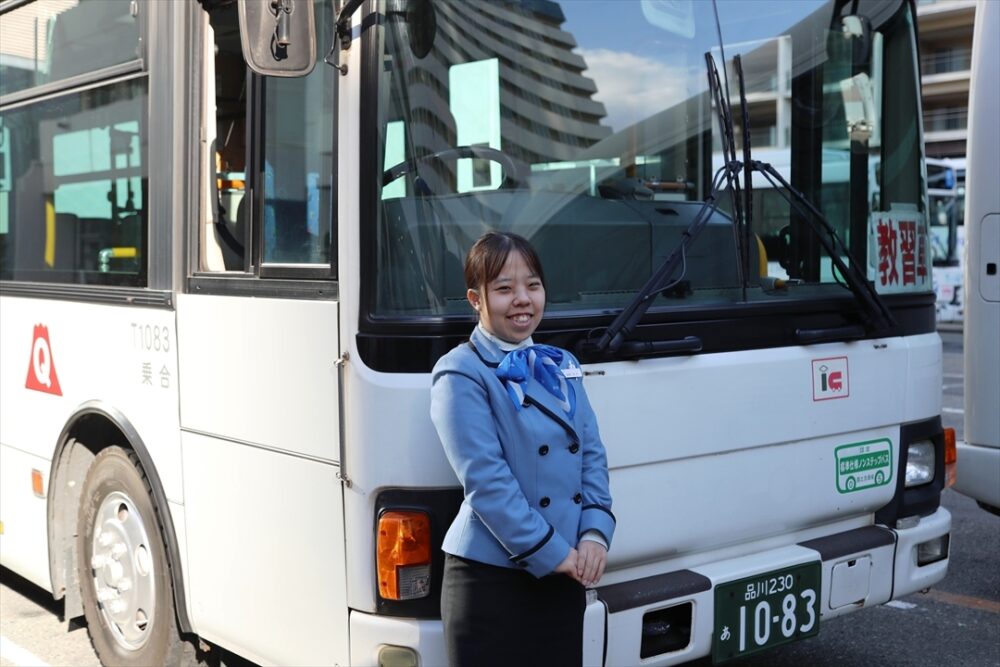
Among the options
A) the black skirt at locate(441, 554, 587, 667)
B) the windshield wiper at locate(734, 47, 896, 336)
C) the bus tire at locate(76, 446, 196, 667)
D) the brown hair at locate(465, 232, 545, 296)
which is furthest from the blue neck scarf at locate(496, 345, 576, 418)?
the bus tire at locate(76, 446, 196, 667)

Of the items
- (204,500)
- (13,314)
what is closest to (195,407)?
(204,500)

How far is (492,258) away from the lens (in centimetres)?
278

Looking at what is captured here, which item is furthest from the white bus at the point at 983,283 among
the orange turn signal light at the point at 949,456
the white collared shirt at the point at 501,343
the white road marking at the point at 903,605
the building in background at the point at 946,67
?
the building in background at the point at 946,67

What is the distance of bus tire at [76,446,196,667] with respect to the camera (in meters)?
3.96

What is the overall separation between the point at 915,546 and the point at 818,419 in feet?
2.19

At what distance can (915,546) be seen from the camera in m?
4.05

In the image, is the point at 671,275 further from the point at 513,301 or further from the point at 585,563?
the point at 585,563

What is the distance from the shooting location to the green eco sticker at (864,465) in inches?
152

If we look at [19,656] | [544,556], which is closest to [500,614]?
[544,556]

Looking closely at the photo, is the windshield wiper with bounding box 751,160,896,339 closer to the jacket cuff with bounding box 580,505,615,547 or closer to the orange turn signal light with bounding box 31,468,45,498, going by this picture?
the jacket cuff with bounding box 580,505,615,547

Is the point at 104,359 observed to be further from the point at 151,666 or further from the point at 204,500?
the point at 151,666

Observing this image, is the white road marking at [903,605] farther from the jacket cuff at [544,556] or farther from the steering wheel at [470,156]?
the jacket cuff at [544,556]

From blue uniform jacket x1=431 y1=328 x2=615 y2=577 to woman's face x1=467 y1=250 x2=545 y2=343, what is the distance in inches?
2.1

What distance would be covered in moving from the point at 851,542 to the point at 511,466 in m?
1.61
